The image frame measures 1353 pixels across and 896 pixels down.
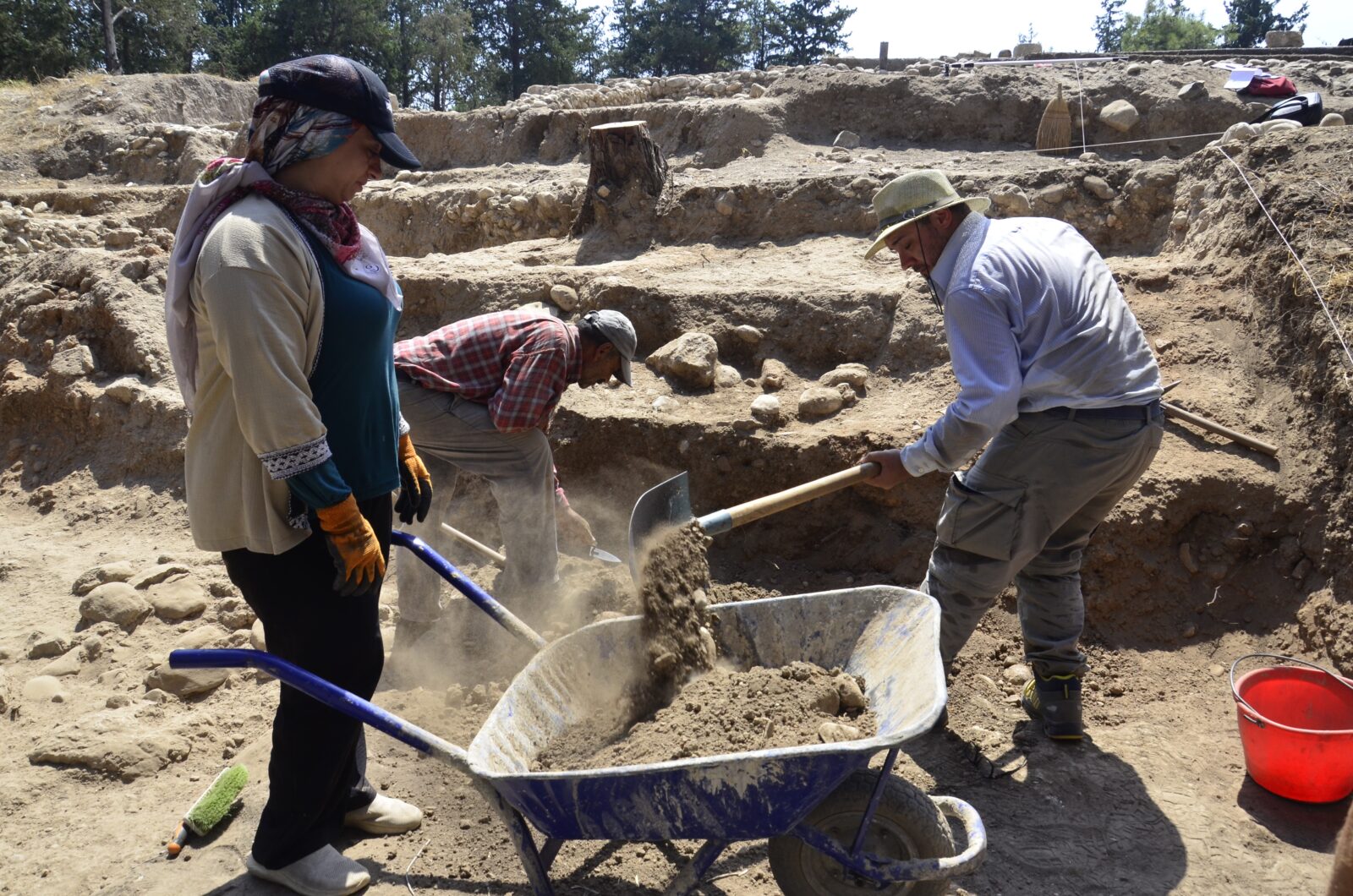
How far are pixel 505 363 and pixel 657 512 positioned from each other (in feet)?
3.57

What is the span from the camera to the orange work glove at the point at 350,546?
93.7 inches

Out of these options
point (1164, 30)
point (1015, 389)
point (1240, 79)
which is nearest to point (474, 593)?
point (1015, 389)

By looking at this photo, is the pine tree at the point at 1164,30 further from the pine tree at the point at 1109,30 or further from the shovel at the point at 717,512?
the shovel at the point at 717,512

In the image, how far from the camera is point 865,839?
2.61m

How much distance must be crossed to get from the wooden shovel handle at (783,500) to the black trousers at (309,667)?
1153 millimetres

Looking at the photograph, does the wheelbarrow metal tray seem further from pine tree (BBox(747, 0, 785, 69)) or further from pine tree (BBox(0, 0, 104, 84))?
pine tree (BBox(747, 0, 785, 69))

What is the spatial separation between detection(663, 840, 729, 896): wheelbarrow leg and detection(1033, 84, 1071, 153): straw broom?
909 centimetres

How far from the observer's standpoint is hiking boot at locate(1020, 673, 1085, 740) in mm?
3660

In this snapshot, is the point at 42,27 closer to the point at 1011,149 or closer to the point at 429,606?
the point at 1011,149

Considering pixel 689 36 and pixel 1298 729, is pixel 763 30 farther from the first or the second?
pixel 1298 729

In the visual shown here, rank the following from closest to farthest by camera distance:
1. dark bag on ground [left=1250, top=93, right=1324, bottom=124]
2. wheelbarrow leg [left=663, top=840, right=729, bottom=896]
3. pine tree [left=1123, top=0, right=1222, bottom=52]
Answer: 1. wheelbarrow leg [left=663, top=840, right=729, bottom=896]
2. dark bag on ground [left=1250, top=93, right=1324, bottom=124]
3. pine tree [left=1123, top=0, right=1222, bottom=52]

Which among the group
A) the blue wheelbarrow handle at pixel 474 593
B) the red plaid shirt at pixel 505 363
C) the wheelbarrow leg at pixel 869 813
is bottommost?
the wheelbarrow leg at pixel 869 813

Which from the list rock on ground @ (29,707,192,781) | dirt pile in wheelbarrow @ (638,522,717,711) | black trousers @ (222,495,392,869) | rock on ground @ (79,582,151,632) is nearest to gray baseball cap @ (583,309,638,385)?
dirt pile in wheelbarrow @ (638,522,717,711)

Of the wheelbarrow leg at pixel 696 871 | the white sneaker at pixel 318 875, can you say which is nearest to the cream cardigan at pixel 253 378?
the white sneaker at pixel 318 875
